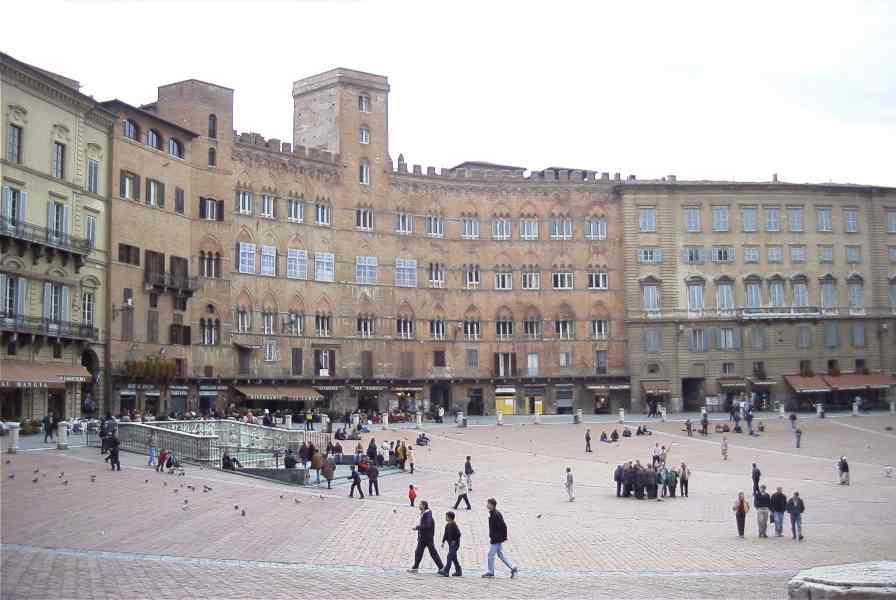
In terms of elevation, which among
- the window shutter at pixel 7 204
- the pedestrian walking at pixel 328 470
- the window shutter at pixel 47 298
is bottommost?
the pedestrian walking at pixel 328 470

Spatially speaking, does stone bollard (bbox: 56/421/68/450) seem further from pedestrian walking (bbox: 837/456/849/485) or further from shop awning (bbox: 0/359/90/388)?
pedestrian walking (bbox: 837/456/849/485)

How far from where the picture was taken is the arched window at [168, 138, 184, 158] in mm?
65312

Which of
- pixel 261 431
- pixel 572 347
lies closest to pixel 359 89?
pixel 572 347

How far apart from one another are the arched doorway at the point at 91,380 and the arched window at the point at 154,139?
13.5 meters

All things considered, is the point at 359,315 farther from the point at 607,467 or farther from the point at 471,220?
the point at 607,467

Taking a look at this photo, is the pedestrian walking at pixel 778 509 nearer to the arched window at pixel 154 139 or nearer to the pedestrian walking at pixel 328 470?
the pedestrian walking at pixel 328 470

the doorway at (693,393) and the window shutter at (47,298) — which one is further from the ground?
the window shutter at (47,298)

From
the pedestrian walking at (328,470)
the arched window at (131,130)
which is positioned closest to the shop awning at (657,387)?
the arched window at (131,130)

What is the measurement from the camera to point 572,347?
82.3m

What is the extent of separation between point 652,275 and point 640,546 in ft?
188

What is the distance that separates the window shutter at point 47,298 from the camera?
52750mm

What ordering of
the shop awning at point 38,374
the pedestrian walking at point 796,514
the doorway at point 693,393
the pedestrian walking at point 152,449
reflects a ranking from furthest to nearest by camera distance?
the doorway at point 693,393 < the shop awning at point 38,374 < the pedestrian walking at point 152,449 < the pedestrian walking at point 796,514

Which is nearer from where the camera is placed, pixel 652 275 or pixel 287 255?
pixel 287 255

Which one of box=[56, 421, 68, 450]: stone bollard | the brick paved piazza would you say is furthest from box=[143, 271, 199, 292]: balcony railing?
the brick paved piazza
